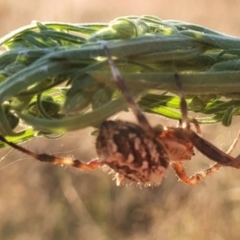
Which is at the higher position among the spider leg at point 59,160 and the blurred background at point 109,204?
the spider leg at point 59,160

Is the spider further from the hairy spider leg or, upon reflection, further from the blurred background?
the blurred background

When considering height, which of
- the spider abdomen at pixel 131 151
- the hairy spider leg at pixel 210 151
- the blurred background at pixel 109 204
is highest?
the spider abdomen at pixel 131 151

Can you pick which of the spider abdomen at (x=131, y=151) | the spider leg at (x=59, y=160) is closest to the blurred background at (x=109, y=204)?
the spider leg at (x=59, y=160)

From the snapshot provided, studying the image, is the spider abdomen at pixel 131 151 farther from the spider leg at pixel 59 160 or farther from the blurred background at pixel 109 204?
the blurred background at pixel 109 204

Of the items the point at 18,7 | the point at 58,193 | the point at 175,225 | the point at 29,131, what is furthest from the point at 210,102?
the point at 18,7

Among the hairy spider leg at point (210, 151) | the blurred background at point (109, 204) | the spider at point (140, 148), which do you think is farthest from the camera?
the blurred background at point (109, 204)

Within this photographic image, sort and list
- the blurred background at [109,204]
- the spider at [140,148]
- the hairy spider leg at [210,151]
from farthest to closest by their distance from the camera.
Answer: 1. the blurred background at [109,204]
2. the hairy spider leg at [210,151]
3. the spider at [140,148]

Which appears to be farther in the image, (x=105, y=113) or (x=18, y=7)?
(x=18, y=7)

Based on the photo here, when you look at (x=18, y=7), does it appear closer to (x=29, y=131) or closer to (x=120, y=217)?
(x=120, y=217)
